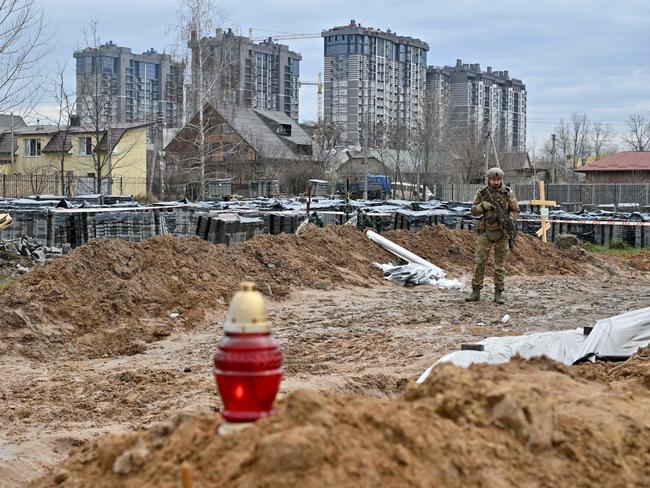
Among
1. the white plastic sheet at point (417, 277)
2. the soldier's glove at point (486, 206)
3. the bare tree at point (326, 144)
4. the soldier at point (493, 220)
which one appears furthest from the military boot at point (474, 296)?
the bare tree at point (326, 144)

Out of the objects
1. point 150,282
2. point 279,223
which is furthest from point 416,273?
point 150,282

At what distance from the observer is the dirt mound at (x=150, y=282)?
38.7 ft

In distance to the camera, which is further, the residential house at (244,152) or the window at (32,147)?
the window at (32,147)

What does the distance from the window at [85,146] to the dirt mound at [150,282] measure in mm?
39636

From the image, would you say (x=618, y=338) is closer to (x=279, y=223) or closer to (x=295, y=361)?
(x=295, y=361)

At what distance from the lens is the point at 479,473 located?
124 inches

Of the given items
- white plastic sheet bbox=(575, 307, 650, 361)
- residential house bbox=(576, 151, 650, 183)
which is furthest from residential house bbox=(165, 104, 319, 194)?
white plastic sheet bbox=(575, 307, 650, 361)

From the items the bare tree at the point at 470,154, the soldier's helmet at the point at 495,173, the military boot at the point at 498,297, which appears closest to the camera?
the soldier's helmet at the point at 495,173

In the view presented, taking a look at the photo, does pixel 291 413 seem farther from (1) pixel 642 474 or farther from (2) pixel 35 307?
(2) pixel 35 307

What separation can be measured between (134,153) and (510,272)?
136ft

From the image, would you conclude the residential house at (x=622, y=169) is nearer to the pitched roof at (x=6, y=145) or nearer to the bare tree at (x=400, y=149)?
the bare tree at (x=400, y=149)

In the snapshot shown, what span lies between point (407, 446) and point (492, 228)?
1186 cm

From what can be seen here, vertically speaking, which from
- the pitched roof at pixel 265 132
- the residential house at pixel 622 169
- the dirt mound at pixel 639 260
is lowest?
the dirt mound at pixel 639 260

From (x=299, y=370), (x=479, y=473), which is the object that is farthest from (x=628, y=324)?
(x=479, y=473)
